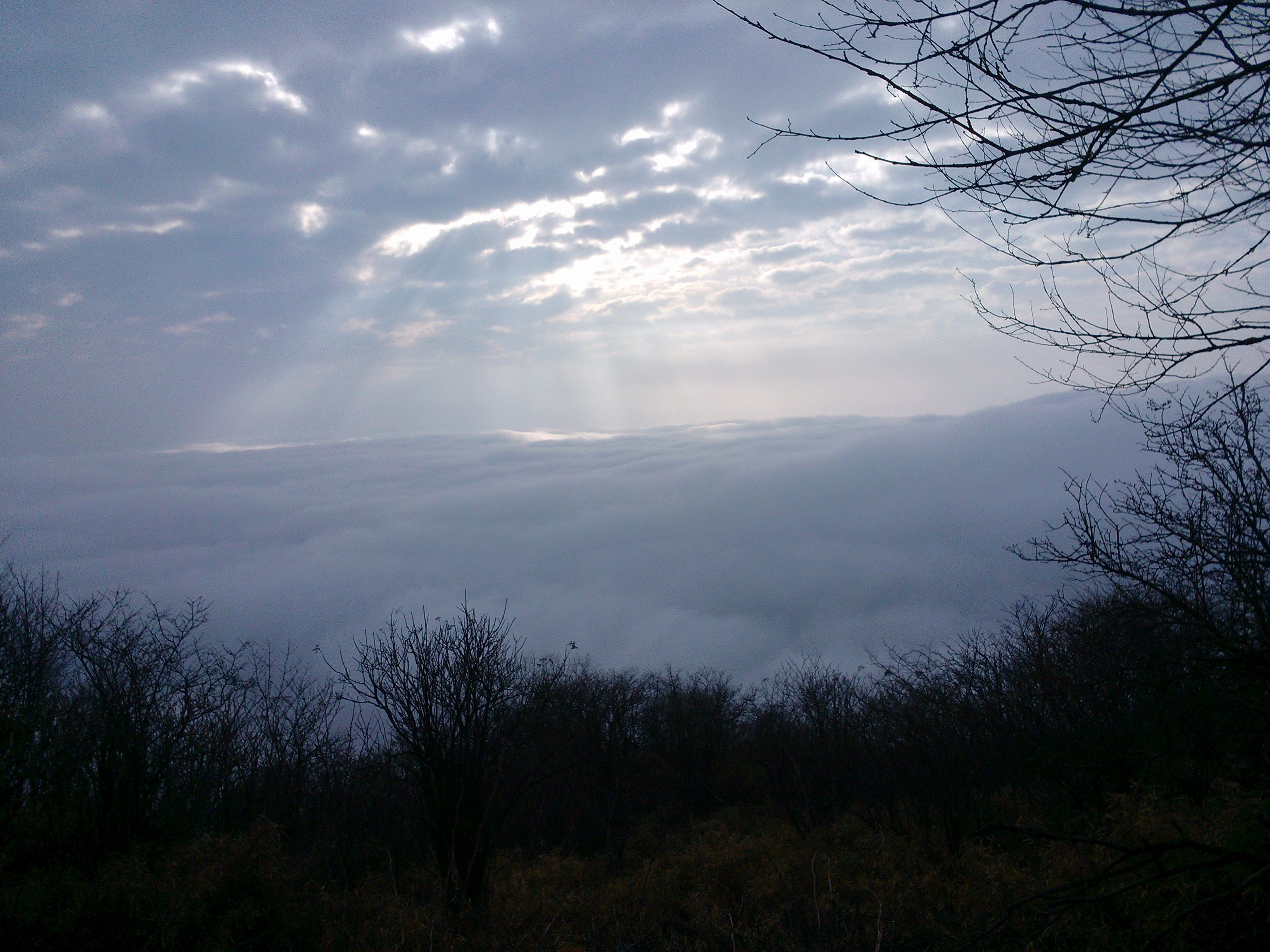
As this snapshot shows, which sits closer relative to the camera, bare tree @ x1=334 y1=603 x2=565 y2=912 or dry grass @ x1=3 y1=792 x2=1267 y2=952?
dry grass @ x1=3 y1=792 x2=1267 y2=952

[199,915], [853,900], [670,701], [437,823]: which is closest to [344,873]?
[437,823]

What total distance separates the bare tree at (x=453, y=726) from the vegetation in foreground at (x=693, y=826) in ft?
0.19

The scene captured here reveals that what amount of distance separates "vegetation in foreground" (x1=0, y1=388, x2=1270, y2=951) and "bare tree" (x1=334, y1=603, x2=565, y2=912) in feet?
0.19

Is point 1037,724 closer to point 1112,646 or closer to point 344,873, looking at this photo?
point 1112,646

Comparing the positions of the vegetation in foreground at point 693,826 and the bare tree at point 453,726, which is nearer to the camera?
the vegetation in foreground at point 693,826

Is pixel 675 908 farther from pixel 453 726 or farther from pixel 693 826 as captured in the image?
pixel 693 826

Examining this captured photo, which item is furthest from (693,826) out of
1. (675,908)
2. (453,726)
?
(453,726)

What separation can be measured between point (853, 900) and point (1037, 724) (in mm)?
7362

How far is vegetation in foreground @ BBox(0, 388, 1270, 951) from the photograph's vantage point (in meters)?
7.80

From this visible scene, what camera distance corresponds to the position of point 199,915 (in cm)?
995

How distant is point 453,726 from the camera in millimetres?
13719

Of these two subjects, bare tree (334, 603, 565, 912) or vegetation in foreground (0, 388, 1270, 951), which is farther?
bare tree (334, 603, 565, 912)

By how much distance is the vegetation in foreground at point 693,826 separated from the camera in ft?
25.6

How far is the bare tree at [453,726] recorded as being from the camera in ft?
44.2
